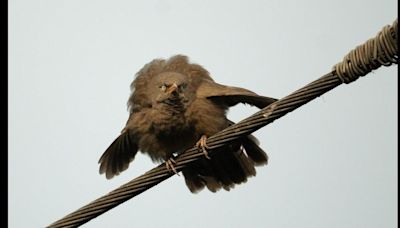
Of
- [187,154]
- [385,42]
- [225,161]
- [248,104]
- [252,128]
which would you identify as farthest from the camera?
[225,161]

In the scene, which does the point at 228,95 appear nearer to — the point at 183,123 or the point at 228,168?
the point at 183,123

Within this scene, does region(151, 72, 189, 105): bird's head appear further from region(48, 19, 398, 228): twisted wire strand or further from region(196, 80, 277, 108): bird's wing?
region(48, 19, 398, 228): twisted wire strand

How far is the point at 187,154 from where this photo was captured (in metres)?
5.28

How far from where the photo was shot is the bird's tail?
643cm

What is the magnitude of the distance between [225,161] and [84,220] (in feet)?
7.70

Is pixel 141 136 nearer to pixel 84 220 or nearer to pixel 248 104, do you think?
pixel 248 104

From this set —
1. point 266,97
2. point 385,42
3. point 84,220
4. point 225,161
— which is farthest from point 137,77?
point 385,42

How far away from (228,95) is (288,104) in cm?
168

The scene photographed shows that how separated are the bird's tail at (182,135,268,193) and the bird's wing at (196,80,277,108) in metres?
0.60

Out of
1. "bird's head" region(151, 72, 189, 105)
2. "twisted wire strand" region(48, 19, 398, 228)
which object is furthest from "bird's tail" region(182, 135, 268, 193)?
"twisted wire strand" region(48, 19, 398, 228)

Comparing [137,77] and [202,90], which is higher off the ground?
[137,77]

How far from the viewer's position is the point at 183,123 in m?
5.77

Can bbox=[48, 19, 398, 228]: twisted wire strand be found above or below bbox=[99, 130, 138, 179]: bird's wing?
below

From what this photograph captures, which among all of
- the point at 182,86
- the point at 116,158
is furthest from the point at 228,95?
the point at 116,158
